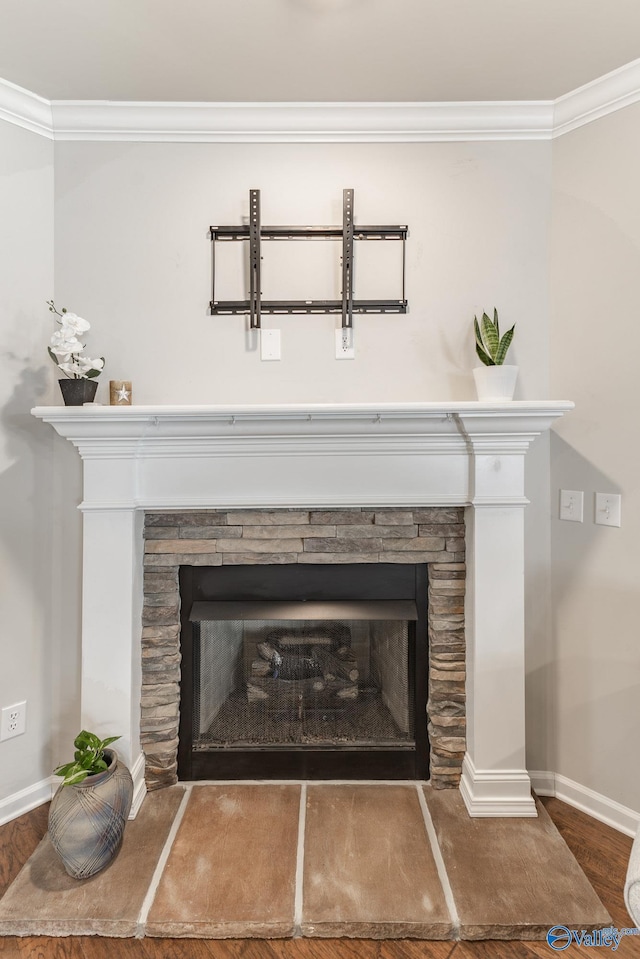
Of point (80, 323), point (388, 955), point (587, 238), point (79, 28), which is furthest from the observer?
point (587, 238)

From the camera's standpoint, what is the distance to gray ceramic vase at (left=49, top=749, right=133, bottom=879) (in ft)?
5.18

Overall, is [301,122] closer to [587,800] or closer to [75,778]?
[75,778]

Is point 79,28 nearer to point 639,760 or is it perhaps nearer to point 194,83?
point 194,83

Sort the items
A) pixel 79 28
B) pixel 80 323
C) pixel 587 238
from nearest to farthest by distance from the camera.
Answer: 1. pixel 79 28
2. pixel 80 323
3. pixel 587 238

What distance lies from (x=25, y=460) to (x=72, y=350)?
0.47 m

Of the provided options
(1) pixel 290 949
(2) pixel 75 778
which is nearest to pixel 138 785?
(2) pixel 75 778

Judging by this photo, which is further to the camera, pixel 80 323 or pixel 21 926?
pixel 80 323

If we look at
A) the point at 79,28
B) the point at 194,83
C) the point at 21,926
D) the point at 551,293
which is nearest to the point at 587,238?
the point at 551,293

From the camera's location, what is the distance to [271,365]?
204cm

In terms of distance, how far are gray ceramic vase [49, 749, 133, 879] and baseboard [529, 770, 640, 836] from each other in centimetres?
146

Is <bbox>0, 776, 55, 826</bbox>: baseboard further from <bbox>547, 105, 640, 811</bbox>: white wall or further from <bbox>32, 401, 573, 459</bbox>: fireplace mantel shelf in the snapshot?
<bbox>547, 105, 640, 811</bbox>: white wall

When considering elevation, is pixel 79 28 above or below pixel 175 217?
above

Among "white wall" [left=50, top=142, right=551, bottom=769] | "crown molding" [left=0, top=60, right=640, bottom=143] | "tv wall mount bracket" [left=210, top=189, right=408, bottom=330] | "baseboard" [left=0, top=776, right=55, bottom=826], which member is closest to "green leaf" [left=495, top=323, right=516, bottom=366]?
"white wall" [left=50, top=142, right=551, bottom=769]

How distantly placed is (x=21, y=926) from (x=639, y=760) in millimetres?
1898
